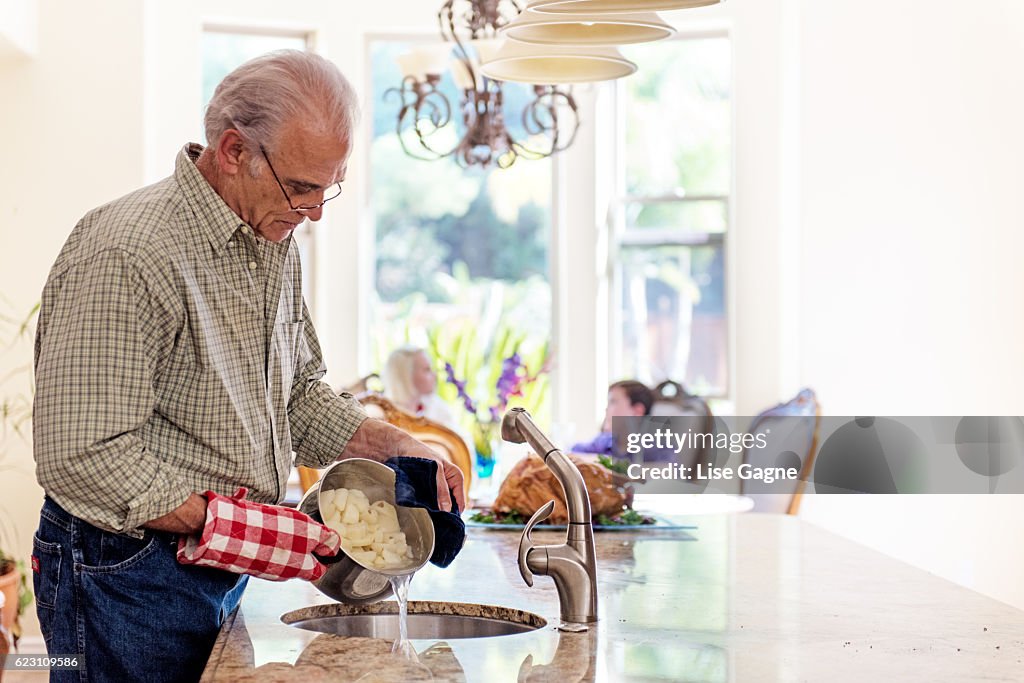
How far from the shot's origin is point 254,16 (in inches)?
197

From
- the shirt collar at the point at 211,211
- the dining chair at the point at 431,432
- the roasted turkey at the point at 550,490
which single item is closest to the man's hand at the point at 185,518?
the shirt collar at the point at 211,211

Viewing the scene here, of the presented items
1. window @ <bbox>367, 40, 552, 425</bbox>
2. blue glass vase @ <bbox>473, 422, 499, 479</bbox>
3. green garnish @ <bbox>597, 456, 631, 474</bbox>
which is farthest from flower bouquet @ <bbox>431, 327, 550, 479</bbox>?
green garnish @ <bbox>597, 456, 631, 474</bbox>

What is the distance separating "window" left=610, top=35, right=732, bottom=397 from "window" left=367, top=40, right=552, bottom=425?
39 centimetres

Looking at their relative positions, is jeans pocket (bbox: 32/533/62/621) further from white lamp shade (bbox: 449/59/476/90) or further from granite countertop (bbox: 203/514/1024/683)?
white lamp shade (bbox: 449/59/476/90)

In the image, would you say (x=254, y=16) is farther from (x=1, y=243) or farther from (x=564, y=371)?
(x=564, y=371)

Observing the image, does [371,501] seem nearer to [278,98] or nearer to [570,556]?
[570,556]

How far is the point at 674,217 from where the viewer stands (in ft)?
17.4

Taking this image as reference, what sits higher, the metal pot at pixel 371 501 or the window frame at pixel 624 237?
the window frame at pixel 624 237

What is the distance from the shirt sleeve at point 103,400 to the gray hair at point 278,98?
0.25m

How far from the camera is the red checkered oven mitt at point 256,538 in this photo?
1.45m

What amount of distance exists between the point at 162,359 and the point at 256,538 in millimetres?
269

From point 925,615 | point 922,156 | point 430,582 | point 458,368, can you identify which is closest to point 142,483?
point 430,582

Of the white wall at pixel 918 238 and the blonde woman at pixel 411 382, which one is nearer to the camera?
the white wall at pixel 918 238

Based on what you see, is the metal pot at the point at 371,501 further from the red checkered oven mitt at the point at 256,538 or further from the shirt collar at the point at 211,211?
the shirt collar at the point at 211,211
